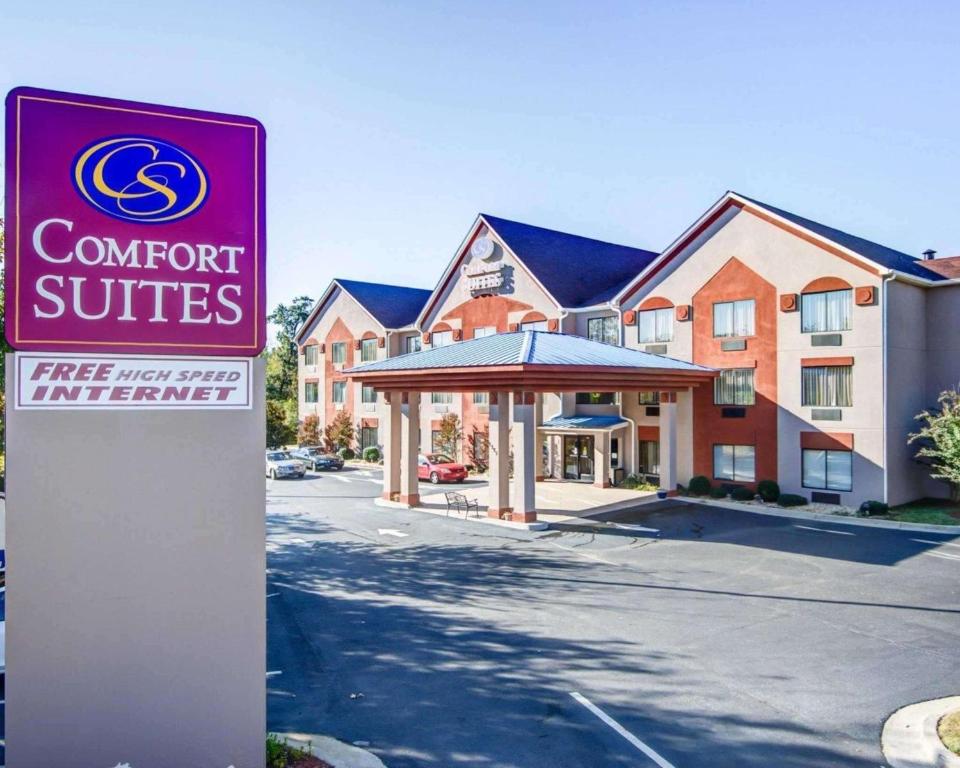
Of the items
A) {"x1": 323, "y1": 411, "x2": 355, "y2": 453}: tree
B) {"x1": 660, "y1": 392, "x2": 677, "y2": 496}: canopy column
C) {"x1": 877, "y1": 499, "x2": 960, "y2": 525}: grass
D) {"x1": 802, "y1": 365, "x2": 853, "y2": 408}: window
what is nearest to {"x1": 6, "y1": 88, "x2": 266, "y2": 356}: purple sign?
{"x1": 660, "y1": 392, "x2": 677, "y2": 496}: canopy column

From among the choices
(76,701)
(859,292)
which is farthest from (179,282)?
(859,292)

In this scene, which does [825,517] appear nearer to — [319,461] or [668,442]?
[668,442]

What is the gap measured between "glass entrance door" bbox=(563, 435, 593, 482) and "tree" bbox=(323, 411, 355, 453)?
60.9ft

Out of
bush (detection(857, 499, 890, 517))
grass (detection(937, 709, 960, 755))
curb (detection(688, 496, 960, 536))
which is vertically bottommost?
curb (detection(688, 496, 960, 536))

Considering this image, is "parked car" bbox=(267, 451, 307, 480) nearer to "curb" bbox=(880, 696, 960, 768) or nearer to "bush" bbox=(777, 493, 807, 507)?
"bush" bbox=(777, 493, 807, 507)

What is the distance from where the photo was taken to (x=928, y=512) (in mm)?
24938

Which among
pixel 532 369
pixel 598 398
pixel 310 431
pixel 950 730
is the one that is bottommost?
pixel 950 730

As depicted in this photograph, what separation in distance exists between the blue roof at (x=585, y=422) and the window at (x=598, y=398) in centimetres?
89

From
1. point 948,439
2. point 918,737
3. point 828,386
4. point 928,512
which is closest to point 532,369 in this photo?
point 828,386

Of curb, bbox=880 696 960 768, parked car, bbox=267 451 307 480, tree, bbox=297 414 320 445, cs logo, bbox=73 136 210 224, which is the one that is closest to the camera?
cs logo, bbox=73 136 210 224

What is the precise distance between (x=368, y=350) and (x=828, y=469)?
30.5m

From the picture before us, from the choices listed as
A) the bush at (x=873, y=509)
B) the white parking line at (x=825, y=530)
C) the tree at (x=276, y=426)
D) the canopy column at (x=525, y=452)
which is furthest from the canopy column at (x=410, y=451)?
the tree at (x=276, y=426)

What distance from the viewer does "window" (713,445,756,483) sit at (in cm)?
2917

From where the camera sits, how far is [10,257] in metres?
6.37
